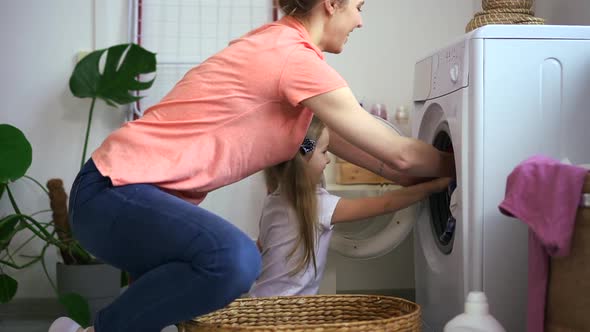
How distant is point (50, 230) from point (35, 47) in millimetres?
720

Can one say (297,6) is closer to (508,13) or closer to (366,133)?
(366,133)

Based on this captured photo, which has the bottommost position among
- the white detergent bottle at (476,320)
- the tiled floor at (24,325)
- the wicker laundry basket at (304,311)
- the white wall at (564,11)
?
the tiled floor at (24,325)

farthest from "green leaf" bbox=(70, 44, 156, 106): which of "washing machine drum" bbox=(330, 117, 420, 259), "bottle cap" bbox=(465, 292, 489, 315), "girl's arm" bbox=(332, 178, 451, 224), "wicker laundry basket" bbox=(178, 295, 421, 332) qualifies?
"bottle cap" bbox=(465, 292, 489, 315)

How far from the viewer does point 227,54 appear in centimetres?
179

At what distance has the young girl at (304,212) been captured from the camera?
218 cm

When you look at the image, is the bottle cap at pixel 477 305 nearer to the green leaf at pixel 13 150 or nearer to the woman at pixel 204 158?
the woman at pixel 204 158

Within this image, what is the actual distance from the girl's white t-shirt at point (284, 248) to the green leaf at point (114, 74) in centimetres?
98

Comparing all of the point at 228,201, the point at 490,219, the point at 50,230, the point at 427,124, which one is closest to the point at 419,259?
the point at 427,124

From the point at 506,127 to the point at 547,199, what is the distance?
0.38 metres

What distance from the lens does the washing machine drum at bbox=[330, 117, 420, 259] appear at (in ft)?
8.43

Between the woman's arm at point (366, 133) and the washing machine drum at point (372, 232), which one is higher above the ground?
the woman's arm at point (366, 133)

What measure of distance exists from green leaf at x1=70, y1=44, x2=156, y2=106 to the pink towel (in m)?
1.74

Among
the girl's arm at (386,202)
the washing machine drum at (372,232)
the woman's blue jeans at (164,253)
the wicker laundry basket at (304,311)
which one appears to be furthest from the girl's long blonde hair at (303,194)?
the woman's blue jeans at (164,253)

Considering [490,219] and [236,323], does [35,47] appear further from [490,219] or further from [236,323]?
[490,219]
